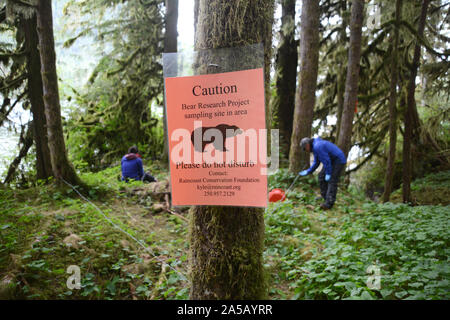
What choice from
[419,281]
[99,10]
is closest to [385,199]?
[419,281]

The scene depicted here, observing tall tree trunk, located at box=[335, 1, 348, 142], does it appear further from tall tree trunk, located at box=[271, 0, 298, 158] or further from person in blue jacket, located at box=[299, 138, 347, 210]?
person in blue jacket, located at box=[299, 138, 347, 210]

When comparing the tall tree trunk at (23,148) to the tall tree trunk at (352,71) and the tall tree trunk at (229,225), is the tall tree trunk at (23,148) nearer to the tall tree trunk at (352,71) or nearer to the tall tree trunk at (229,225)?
the tall tree trunk at (229,225)

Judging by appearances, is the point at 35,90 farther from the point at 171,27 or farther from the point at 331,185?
the point at 331,185

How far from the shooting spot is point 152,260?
Result: 4.04 m

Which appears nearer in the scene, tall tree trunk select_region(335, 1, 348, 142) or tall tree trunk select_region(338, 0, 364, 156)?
tall tree trunk select_region(338, 0, 364, 156)

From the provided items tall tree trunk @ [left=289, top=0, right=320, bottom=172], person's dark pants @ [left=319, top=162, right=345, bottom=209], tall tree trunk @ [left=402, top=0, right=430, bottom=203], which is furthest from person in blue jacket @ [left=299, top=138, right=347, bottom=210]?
tall tree trunk @ [left=402, top=0, right=430, bottom=203]

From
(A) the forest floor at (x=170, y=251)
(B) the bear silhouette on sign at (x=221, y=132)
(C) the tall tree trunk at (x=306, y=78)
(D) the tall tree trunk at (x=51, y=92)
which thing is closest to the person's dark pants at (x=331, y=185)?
(A) the forest floor at (x=170, y=251)

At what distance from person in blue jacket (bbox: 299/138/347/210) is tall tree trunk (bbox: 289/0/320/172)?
106cm

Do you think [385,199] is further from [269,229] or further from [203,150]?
[203,150]

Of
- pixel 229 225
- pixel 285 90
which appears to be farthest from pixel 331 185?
pixel 229 225

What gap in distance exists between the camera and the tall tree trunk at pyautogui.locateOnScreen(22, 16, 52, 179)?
6457 mm

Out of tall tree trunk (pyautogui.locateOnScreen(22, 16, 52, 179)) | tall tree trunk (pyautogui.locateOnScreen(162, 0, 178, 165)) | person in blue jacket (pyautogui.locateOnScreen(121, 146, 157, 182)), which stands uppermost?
tall tree trunk (pyautogui.locateOnScreen(162, 0, 178, 165))

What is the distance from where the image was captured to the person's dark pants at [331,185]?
6.99 metres
